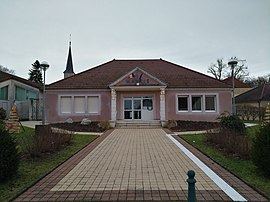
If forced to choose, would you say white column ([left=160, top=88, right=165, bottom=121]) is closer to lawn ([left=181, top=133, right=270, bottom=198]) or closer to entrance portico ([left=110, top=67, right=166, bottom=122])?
entrance portico ([left=110, top=67, right=166, bottom=122])

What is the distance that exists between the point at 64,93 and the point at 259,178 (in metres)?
19.8

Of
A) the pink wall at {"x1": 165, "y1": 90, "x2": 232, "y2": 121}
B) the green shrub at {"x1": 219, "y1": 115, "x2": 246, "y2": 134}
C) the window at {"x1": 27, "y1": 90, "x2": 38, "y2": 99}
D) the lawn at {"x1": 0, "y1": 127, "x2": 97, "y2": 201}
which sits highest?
the window at {"x1": 27, "y1": 90, "x2": 38, "y2": 99}

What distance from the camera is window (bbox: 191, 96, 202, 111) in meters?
22.3

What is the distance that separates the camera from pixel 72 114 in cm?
2231

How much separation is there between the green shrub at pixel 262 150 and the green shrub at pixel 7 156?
20.7 feet

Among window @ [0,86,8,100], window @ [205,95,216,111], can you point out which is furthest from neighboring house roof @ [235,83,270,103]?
window @ [0,86,8,100]

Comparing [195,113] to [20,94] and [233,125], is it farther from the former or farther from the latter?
[20,94]

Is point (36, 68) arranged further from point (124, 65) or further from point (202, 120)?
point (202, 120)

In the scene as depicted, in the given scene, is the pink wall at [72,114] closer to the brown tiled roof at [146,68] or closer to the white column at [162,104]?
the brown tiled roof at [146,68]

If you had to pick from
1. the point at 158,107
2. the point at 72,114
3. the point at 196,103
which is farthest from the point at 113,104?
the point at 196,103

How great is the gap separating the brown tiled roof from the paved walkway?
1448 cm

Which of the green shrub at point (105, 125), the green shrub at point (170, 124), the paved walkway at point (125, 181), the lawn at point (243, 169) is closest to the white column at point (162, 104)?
the green shrub at point (170, 124)

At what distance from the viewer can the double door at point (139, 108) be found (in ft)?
74.7

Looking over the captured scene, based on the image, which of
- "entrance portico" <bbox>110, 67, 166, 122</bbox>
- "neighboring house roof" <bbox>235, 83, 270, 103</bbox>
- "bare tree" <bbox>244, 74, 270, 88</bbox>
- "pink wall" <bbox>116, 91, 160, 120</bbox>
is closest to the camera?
"entrance portico" <bbox>110, 67, 166, 122</bbox>
